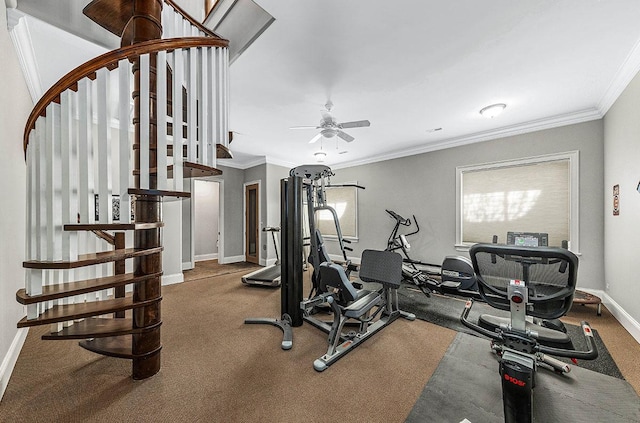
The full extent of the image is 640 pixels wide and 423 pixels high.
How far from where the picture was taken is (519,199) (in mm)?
4004

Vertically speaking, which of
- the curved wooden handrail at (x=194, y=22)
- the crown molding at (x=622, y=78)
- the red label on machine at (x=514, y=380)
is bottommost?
the red label on machine at (x=514, y=380)

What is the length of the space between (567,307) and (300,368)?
74.1 inches

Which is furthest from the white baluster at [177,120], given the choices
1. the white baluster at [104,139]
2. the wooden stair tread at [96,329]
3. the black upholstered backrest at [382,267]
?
the black upholstered backrest at [382,267]

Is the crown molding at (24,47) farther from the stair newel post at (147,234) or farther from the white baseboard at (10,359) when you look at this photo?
the white baseboard at (10,359)

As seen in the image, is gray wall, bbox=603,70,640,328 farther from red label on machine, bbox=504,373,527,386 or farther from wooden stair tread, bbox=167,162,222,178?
wooden stair tread, bbox=167,162,222,178

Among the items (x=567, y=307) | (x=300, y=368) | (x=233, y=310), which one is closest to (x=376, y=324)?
(x=300, y=368)

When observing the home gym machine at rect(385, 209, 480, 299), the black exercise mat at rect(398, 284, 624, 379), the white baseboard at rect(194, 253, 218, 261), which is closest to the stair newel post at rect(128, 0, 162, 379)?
the black exercise mat at rect(398, 284, 624, 379)

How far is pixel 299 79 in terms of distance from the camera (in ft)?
8.87

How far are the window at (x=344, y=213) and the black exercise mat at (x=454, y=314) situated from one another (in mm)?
2376

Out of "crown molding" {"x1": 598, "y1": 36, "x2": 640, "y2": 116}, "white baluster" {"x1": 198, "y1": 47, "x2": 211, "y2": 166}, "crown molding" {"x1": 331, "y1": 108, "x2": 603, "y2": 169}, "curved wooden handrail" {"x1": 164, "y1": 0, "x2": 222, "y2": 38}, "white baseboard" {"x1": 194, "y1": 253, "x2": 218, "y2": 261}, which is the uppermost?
"curved wooden handrail" {"x1": 164, "y1": 0, "x2": 222, "y2": 38}

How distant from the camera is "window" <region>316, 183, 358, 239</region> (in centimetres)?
633

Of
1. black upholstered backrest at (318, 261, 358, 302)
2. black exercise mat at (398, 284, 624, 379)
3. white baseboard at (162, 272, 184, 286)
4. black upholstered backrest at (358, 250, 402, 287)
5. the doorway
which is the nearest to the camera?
black exercise mat at (398, 284, 624, 379)

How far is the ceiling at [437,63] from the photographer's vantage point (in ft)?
6.07

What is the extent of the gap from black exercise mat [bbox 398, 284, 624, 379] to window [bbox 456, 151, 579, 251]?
1423mm
